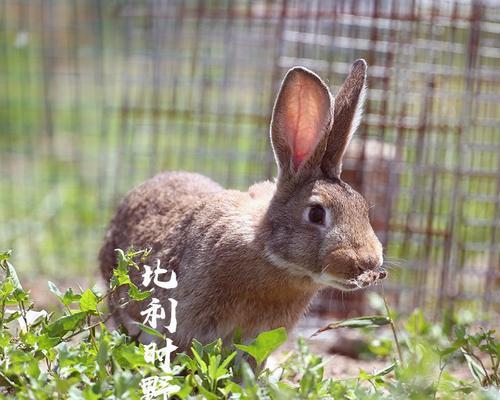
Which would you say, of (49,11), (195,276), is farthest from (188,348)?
(49,11)

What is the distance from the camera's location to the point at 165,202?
3633 mm

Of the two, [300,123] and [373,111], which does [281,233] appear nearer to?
[300,123]

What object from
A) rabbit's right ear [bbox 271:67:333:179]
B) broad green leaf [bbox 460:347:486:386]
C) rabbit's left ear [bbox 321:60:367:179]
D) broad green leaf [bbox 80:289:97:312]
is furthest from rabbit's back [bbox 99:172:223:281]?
broad green leaf [bbox 460:347:486:386]

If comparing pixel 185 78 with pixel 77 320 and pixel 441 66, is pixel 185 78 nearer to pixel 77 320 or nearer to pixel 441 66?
pixel 441 66

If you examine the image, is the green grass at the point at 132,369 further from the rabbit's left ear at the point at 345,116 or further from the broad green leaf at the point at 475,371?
the rabbit's left ear at the point at 345,116

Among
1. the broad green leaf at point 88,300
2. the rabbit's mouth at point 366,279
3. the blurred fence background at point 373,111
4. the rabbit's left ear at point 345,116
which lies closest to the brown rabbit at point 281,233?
the rabbit's left ear at point 345,116

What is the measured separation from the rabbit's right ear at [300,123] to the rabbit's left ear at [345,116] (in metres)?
0.04

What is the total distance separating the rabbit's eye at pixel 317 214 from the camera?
296 cm

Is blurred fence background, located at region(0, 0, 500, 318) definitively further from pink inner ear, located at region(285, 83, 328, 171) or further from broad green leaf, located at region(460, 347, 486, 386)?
broad green leaf, located at region(460, 347, 486, 386)

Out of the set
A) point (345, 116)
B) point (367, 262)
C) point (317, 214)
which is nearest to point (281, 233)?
point (317, 214)

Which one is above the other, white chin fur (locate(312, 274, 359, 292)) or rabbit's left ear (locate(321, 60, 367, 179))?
rabbit's left ear (locate(321, 60, 367, 179))

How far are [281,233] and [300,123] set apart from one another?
422 mm

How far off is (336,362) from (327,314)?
67 centimetres

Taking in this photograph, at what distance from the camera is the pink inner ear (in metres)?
3.18
